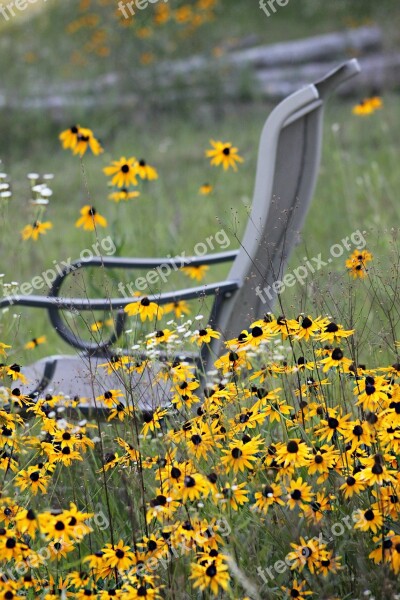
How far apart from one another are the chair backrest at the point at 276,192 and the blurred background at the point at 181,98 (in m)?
2.59

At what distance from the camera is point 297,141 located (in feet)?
11.0

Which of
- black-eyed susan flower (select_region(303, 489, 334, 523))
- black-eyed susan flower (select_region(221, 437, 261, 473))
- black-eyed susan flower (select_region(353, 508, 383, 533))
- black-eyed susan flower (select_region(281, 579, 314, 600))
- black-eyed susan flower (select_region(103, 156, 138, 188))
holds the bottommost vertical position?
black-eyed susan flower (select_region(281, 579, 314, 600))

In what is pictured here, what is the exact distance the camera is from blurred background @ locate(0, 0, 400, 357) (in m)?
6.81

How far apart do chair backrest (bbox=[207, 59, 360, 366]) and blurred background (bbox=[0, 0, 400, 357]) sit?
8.51ft

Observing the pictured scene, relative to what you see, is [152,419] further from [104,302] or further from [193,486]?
[104,302]

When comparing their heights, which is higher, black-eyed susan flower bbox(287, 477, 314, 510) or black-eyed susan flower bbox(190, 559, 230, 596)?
black-eyed susan flower bbox(287, 477, 314, 510)

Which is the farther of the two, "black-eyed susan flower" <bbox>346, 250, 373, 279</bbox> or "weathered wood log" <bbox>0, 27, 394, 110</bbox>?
"weathered wood log" <bbox>0, 27, 394, 110</bbox>

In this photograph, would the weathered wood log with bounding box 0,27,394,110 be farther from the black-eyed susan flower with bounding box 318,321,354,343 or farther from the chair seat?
the black-eyed susan flower with bounding box 318,321,354,343

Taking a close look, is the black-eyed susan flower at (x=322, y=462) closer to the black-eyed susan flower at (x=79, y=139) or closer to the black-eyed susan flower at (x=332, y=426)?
the black-eyed susan flower at (x=332, y=426)

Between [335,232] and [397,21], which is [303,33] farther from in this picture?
[335,232]

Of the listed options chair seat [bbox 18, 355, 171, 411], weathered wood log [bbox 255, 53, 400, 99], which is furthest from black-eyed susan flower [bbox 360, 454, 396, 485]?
weathered wood log [bbox 255, 53, 400, 99]

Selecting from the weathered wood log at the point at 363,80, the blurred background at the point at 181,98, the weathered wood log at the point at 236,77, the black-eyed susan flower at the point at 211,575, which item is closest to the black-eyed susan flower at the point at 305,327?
the black-eyed susan flower at the point at 211,575

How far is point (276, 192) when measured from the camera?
3.36 metres

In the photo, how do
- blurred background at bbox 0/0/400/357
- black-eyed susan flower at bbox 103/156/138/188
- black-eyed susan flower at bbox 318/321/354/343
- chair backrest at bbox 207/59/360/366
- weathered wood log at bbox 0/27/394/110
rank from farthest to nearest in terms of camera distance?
weathered wood log at bbox 0/27/394/110, blurred background at bbox 0/0/400/357, black-eyed susan flower at bbox 103/156/138/188, chair backrest at bbox 207/59/360/366, black-eyed susan flower at bbox 318/321/354/343
